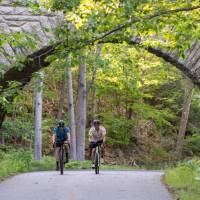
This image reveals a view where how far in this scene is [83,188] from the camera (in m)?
10.1

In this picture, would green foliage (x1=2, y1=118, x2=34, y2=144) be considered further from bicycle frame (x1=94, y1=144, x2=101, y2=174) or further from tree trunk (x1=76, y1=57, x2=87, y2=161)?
bicycle frame (x1=94, y1=144, x2=101, y2=174)

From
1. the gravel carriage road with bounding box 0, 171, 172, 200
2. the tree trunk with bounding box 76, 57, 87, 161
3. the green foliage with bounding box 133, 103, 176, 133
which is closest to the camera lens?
the gravel carriage road with bounding box 0, 171, 172, 200

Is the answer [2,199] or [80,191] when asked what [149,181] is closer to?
[80,191]

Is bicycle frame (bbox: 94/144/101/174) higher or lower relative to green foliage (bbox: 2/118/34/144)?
higher

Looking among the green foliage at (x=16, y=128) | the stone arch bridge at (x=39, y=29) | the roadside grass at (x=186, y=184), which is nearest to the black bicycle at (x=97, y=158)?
the roadside grass at (x=186, y=184)

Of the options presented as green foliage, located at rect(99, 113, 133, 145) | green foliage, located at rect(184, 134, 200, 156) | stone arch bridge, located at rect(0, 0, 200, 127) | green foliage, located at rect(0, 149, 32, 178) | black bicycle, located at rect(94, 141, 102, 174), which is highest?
stone arch bridge, located at rect(0, 0, 200, 127)

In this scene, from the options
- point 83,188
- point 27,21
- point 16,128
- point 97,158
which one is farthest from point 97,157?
point 16,128

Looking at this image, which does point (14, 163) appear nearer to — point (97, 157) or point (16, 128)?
point (97, 157)

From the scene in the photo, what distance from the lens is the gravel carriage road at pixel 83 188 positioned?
8898 mm

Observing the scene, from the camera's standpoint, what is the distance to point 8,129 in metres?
21.0

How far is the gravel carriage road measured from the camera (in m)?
→ 8.90

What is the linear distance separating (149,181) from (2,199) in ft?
13.6

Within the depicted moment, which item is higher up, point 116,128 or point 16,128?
point 16,128

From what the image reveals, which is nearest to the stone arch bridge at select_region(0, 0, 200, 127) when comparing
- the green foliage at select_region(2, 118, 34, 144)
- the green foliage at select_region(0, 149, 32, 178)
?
the green foliage at select_region(0, 149, 32, 178)
